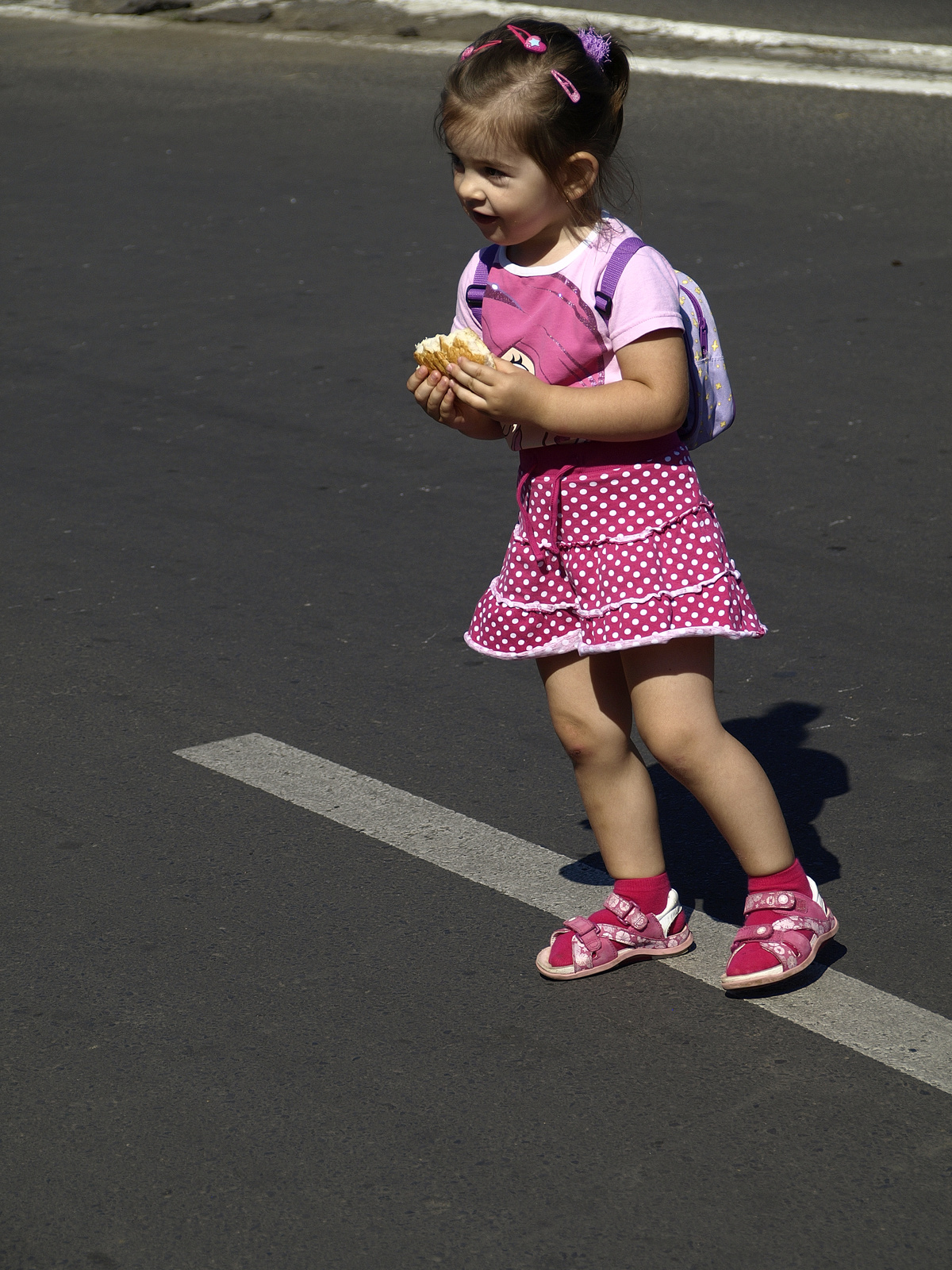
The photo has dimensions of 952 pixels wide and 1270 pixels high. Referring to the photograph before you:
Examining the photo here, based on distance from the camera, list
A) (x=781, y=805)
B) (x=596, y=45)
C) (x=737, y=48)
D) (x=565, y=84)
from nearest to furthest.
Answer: (x=565, y=84) → (x=596, y=45) → (x=781, y=805) → (x=737, y=48)

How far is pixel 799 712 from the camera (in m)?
4.14

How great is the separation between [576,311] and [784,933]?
1.15m

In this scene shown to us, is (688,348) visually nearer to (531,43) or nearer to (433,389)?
(433,389)

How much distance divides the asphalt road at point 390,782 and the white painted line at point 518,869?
0.17 ft

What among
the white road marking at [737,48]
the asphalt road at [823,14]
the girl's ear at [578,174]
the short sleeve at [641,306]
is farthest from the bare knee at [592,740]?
the asphalt road at [823,14]

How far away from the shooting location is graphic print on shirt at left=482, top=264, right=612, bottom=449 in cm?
274

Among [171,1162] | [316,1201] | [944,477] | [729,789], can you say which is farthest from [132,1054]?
[944,477]

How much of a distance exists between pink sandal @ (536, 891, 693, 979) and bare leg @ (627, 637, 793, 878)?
24 cm

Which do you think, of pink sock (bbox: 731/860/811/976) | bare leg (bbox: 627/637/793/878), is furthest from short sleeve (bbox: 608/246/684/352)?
pink sock (bbox: 731/860/811/976)

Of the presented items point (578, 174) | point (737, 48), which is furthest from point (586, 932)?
point (737, 48)

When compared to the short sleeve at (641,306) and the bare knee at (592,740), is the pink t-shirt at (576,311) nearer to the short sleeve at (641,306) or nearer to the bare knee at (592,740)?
the short sleeve at (641,306)

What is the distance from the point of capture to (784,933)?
297cm

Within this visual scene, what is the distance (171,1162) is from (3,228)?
26.4ft

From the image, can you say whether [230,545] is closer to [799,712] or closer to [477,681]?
[477,681]
